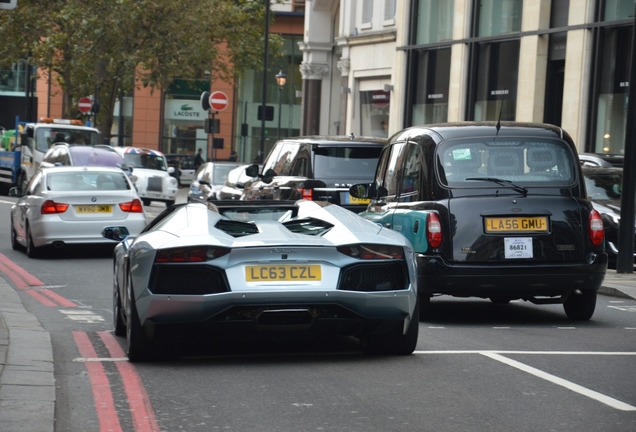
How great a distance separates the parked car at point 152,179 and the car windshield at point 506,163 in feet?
86.1

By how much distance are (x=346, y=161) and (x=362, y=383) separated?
969 centimetres

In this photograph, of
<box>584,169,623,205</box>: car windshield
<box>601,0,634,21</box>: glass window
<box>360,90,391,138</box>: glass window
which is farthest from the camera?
<box>360,90,391,138</box>: glass window

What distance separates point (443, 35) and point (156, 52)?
15.8 metres

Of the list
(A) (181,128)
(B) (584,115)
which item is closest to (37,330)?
(B) (584,115)

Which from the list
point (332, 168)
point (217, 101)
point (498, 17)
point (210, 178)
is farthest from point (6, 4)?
point (217, 101)

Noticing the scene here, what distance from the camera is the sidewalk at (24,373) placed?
6.44 m

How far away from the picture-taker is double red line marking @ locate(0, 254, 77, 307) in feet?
43.0

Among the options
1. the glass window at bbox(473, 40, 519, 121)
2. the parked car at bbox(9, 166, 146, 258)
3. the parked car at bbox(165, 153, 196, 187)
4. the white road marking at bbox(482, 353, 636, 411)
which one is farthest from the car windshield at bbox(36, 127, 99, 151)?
the white road marking at bbox(482, 353, 636, 411)

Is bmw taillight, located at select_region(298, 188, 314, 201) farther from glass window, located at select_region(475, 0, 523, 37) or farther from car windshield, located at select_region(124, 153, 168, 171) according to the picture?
car windshield, located at select_region(124, 153, 168, 171)

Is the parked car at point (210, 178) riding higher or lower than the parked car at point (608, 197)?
lower

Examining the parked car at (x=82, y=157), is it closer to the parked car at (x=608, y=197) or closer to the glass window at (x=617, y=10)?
the glass window at (x=617, y=10)

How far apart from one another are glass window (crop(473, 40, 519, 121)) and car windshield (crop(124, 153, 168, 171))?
33.4 ft

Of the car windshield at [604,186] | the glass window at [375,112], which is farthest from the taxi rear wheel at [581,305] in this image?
the glass window at [375,112]

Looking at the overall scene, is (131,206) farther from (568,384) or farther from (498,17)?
(498,17)
